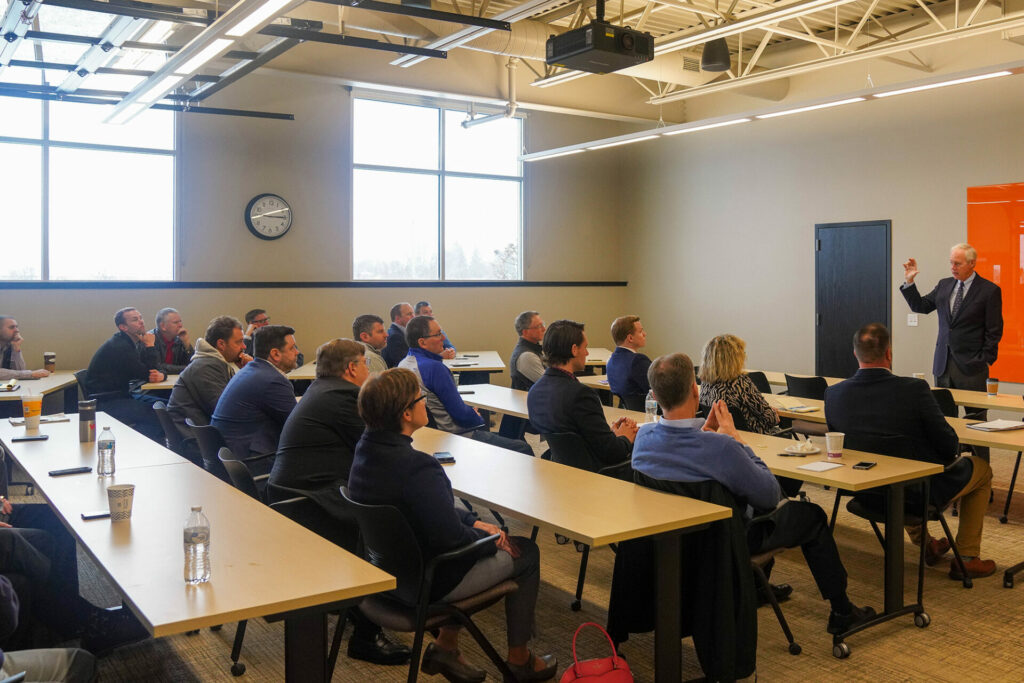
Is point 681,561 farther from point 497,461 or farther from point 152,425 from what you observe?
point 152,425

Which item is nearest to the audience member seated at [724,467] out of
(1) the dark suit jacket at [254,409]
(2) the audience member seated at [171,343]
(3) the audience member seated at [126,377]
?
(1) the dark suit jacket at [254,409]

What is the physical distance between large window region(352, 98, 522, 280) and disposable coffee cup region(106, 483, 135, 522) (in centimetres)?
779

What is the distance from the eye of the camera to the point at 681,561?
2.94 metres

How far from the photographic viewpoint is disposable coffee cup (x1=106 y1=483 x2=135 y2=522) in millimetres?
2781

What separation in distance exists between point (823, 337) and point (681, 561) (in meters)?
7.99

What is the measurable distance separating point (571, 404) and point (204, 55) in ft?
11.4

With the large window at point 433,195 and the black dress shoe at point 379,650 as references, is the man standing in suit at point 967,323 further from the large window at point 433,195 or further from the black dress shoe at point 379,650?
the large window at point 433,195

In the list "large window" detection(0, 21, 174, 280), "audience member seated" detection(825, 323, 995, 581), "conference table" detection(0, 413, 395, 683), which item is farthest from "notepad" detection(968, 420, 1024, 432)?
"large window" detection(0, 21, 174, 280)

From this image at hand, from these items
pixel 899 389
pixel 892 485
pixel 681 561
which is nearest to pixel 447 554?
pixel 681 561

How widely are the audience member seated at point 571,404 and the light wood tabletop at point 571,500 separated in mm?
359

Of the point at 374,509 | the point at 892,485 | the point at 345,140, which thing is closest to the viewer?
the point at 374,509

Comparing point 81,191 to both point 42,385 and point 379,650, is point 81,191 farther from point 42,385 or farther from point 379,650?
point 379,650

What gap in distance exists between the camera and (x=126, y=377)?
7035 mm

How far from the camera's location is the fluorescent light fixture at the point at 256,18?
14.6 ft
